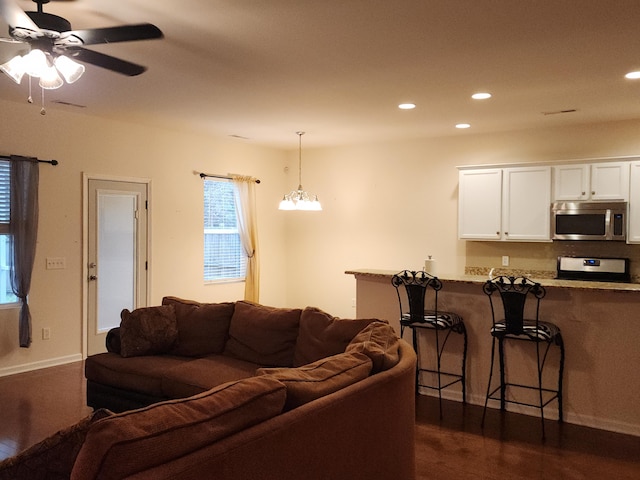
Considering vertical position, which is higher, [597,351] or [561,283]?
[561,283]

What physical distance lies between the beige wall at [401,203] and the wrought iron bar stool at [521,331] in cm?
235

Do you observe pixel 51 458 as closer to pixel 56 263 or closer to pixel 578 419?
pixel 578 419

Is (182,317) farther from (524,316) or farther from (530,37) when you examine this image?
(530,37)

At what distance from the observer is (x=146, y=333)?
418 cm

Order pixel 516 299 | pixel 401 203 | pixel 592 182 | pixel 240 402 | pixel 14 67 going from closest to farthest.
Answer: pixel 240 402
pixel 14 67
pixel 516 299
pixel 592 182
pixel 401 203

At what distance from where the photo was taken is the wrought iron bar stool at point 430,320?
4336mm

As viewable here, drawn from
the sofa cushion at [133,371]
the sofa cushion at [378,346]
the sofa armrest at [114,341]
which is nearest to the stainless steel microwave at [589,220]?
the sofa cushion at [378,346]

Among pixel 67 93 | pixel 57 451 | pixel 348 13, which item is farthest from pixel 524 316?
pixel 67 93

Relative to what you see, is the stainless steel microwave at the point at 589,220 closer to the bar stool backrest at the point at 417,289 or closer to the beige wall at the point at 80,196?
the bar stool backrest at the point at 417,289

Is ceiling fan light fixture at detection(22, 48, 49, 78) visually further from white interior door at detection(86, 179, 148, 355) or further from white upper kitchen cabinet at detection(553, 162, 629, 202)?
white upper kitchen cabinet at detection(553, 162, 629, 202)

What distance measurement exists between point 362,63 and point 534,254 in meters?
3.58

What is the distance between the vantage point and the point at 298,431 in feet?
6.40

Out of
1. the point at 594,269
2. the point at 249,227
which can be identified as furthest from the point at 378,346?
the point at 249,227

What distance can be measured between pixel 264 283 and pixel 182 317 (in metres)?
3.85
